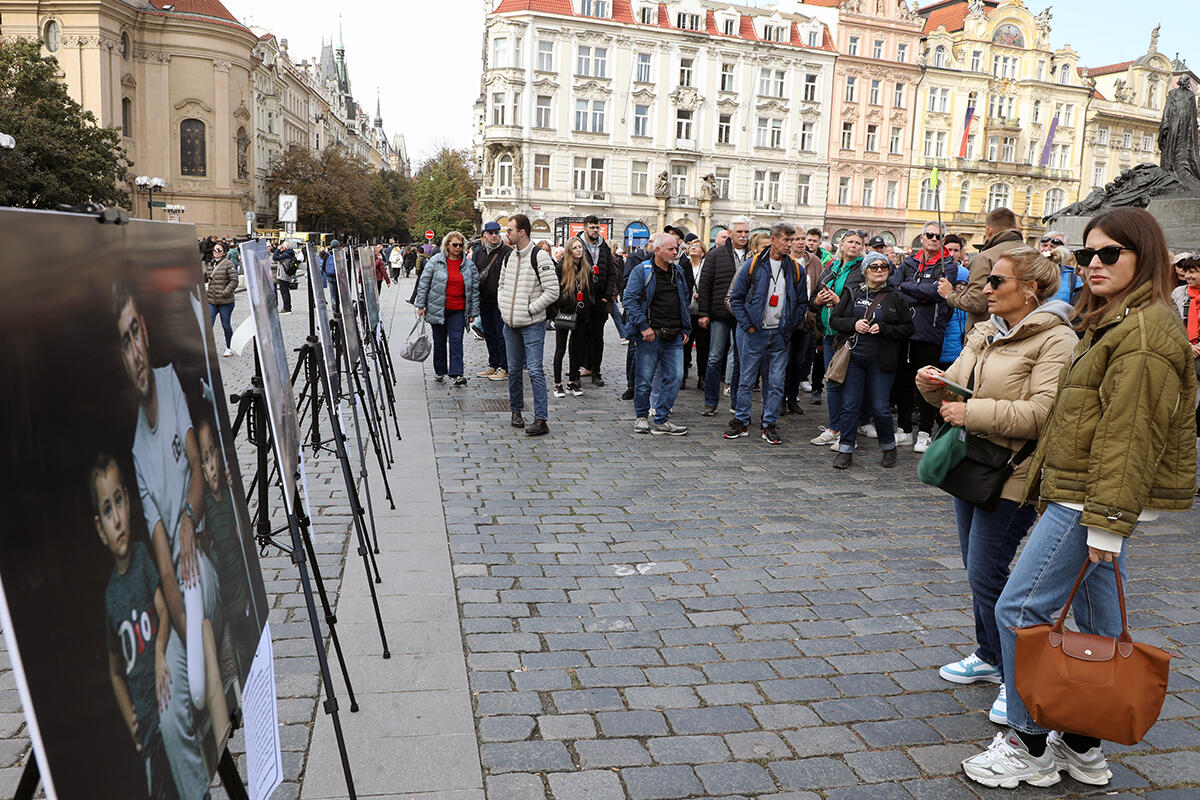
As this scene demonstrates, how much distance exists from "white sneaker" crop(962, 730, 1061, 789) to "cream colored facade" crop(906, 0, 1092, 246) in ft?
216

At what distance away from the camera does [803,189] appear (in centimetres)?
6250

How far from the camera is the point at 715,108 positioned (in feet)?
195

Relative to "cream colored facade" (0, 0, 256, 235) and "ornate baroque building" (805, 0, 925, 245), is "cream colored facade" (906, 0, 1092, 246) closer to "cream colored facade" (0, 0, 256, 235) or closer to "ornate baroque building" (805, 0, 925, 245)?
"ornate baroque building" (805, 0, 925, 245)

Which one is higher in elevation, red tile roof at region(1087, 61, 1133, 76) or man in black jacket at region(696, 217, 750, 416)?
red tile roof at region(1087, 61, 1133, 76)

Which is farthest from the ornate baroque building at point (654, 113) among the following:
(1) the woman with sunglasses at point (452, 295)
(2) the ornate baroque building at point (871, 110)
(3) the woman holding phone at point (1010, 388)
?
(3) the woman holding phone at point (1010, 388)

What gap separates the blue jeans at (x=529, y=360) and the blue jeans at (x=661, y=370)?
3.58 feet

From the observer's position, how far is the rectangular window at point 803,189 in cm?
6225

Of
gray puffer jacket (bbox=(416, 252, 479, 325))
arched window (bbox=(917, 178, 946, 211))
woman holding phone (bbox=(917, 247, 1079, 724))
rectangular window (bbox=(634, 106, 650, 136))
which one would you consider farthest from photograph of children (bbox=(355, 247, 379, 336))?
arched window (bbox=(917, 178, 946, 211))

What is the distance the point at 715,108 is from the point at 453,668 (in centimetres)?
5944

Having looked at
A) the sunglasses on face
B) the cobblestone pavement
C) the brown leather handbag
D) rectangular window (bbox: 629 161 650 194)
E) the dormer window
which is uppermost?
the dormer window

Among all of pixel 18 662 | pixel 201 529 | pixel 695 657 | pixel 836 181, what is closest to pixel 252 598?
pixel 201 529

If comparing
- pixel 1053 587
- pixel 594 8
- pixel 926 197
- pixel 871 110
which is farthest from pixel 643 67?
pixel 1053 587

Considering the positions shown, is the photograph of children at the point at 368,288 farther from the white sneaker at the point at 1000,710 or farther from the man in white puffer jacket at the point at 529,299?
the white sneaker at the point at 1000,710

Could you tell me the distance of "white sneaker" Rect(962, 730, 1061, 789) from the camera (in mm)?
3254
